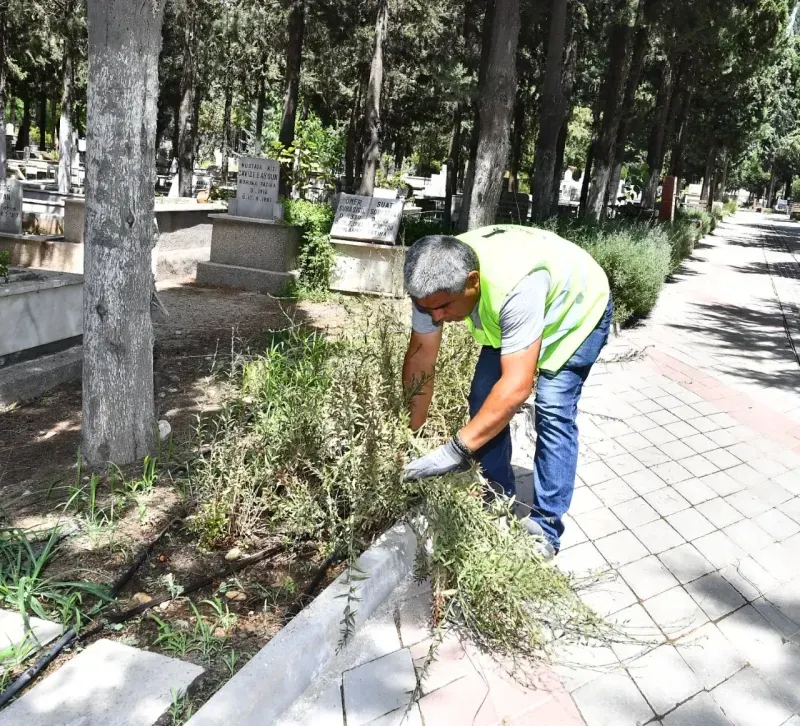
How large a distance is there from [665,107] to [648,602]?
21.5 metres

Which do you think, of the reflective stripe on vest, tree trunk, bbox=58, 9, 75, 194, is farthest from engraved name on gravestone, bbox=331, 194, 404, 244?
tree trunk, bbox=58, 9, 75, 194

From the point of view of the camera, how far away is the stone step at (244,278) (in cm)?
Answer: 1042

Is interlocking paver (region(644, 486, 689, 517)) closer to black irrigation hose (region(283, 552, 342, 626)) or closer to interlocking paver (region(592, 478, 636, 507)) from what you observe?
interlocking paver (region(592, 478, 636, 507))

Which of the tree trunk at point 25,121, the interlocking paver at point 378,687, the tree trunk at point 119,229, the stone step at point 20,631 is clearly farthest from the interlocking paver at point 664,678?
the tree trunk at point 25,121

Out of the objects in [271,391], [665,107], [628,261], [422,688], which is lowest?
[422,688]

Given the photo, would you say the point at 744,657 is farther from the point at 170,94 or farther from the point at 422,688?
the point at 170,94

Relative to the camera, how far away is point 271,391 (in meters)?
4.00

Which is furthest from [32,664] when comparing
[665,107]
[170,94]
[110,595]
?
[170,94]

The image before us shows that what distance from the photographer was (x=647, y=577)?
11.1 feet

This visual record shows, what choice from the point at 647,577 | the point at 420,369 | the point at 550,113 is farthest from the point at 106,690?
the point at 550,113

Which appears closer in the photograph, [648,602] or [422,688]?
[422,688]

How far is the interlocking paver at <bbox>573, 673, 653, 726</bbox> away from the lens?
247cm

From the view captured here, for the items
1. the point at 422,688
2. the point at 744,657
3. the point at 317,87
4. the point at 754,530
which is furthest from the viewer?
the point at 317,87

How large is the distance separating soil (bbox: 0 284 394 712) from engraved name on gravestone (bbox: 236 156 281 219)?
212 inches
